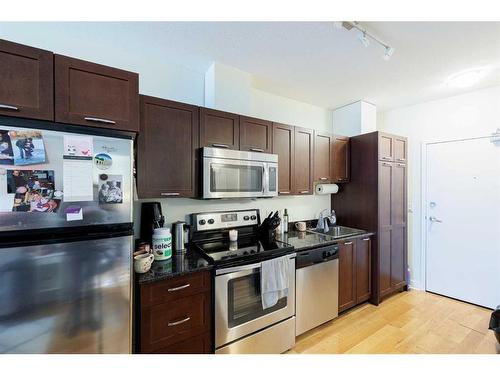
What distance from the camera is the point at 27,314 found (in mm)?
1006

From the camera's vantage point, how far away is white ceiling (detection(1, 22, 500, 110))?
5.36 feet

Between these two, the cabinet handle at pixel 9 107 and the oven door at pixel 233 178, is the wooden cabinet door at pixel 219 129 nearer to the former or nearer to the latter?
the oven door at pixel 233 178

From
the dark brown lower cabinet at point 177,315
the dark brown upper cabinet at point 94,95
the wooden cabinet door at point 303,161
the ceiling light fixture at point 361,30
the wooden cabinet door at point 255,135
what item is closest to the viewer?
the dark brown upper cabinet at point 94,95

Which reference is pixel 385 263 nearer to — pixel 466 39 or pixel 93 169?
pixel 466 39

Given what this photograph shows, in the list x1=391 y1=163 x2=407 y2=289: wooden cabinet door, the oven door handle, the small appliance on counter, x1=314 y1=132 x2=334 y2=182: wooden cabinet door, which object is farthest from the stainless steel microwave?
x1=391 y1=163 x2=407 y2=289: wooden cabinet door

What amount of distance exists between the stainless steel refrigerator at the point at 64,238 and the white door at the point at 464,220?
3703mm

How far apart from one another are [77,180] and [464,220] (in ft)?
13.1

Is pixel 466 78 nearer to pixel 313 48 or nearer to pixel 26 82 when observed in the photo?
pixel 313 48

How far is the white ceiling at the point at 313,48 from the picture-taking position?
1.63 m

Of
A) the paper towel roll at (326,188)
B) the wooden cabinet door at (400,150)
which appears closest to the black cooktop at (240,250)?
the paper towel roll at (326,188)

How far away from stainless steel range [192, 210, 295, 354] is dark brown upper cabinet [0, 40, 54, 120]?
4.34 feet

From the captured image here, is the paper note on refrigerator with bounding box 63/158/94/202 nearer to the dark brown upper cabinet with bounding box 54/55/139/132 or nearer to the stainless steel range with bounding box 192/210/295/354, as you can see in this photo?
the dark brown upper cabinet with bounding box 54/55/139/132
